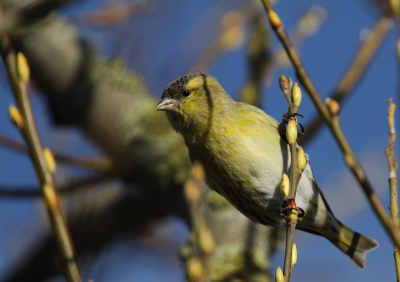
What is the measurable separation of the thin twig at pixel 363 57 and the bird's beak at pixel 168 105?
980mm

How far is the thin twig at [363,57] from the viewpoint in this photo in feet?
11.0

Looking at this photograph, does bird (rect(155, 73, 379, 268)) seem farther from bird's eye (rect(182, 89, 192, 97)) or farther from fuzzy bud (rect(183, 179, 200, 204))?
fuzzy bud (rect(183, 179, 200, 204))

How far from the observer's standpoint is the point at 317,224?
A: 3365 millimetres

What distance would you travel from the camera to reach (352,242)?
3.46 metres

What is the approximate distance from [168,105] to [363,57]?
121 cm

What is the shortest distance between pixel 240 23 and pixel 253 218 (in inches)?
75.0

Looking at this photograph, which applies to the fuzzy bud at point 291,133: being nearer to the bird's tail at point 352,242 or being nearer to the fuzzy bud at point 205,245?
the fuzzy bud at point 205,245

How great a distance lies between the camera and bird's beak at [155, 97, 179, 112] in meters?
3.33

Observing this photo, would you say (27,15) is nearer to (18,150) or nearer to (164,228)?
(18,150)

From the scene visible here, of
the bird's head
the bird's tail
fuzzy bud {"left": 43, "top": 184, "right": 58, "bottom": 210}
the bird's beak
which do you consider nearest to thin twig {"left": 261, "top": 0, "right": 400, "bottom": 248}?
fuzzy bud {"left": 43, "top": 184, "right": 58, "bottom": 210}

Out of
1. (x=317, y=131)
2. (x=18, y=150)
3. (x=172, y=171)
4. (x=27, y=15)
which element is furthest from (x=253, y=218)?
(x=27, y=15)

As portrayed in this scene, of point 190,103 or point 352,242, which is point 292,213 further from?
point 352,242

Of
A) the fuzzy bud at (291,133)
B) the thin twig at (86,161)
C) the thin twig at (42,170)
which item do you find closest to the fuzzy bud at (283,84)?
the fuzzy bud at (291,133)

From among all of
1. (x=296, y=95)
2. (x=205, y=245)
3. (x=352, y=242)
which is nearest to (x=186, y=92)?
(x=352, y=242)
